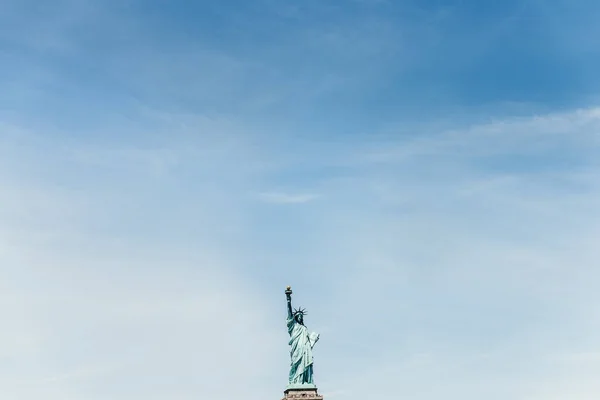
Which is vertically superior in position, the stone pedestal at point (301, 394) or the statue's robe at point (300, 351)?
the statue's robe at point (300, 351)

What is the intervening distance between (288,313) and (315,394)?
672cm

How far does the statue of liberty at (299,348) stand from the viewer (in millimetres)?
74500

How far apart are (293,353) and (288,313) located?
3.16m

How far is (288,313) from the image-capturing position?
3022 inches

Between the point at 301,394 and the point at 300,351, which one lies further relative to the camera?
the point at 300,351

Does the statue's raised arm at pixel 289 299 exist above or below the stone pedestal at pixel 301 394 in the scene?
above

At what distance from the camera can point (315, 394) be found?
242 ft

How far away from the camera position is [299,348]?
75438mm

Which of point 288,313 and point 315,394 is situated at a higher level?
point 288,313

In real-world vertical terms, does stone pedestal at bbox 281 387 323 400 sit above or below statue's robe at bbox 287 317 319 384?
below

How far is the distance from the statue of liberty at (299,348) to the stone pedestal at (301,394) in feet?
1.94

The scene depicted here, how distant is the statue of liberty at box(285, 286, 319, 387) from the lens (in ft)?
244

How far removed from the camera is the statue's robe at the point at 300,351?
2936 inches

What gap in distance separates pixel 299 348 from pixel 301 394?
3735 mm
